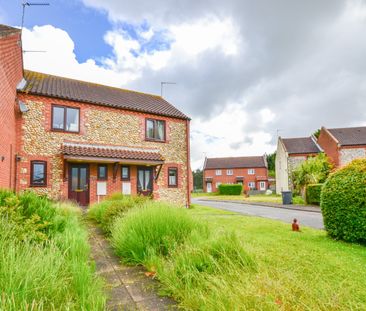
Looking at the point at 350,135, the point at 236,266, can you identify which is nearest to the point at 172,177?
the point at 236,266

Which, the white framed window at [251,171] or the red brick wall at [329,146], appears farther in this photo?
the white framed window at [251,171]

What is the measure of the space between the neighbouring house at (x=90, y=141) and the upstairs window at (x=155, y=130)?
70mm

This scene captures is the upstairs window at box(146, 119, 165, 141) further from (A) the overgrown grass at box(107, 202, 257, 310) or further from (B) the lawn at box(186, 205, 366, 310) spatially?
(B) the lawn at box(186, 205, 366, 310)

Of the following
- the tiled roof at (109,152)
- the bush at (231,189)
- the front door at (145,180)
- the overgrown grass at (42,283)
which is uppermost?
the tiled roof at (109,152)

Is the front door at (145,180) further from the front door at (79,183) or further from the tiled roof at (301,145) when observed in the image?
the tiled roof at (301,145)

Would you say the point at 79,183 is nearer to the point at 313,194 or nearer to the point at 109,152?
the point at 109,152

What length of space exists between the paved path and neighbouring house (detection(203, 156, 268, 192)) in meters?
50.6

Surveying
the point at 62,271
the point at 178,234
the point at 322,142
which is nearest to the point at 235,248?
the point at 178,234

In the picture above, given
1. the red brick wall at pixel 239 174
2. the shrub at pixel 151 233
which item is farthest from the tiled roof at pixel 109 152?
the red brick wall at pixel 239 174

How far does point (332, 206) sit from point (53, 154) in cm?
1313

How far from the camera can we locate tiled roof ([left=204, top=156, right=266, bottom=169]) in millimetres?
54719

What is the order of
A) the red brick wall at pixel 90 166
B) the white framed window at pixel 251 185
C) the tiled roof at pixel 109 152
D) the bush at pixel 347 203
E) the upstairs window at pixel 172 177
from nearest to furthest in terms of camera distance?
1. the bush at pixel 347 203
2. the red brick wall at pixel 90 166
3. the tiled roof at pixel 109 152
4. the upstairs window at pixel 172 177
5. the white framed window at pixel 251 185

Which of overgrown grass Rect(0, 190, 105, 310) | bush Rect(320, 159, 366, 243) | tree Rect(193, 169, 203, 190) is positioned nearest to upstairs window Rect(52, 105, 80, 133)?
overgrown grass Rect(0, 190, 105, 310)

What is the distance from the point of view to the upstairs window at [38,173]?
12725mm
